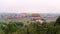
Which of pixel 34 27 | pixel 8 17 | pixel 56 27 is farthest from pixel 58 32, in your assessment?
pixel 8 17

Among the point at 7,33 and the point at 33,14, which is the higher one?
the point at 33,14

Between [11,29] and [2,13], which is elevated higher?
[2,13]

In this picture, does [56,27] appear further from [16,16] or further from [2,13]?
[2,13]

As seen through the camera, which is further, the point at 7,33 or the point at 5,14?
the point at 5,14

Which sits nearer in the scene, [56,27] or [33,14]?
[56,27]

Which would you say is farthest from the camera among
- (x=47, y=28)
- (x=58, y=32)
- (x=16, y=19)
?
(x=16, y=19)

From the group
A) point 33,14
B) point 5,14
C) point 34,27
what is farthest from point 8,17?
point 34,27

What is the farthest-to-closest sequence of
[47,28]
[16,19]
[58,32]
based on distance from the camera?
[16,19], [47,28], [58,32]

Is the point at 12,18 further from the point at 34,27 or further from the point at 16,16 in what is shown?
the point at 34,27
